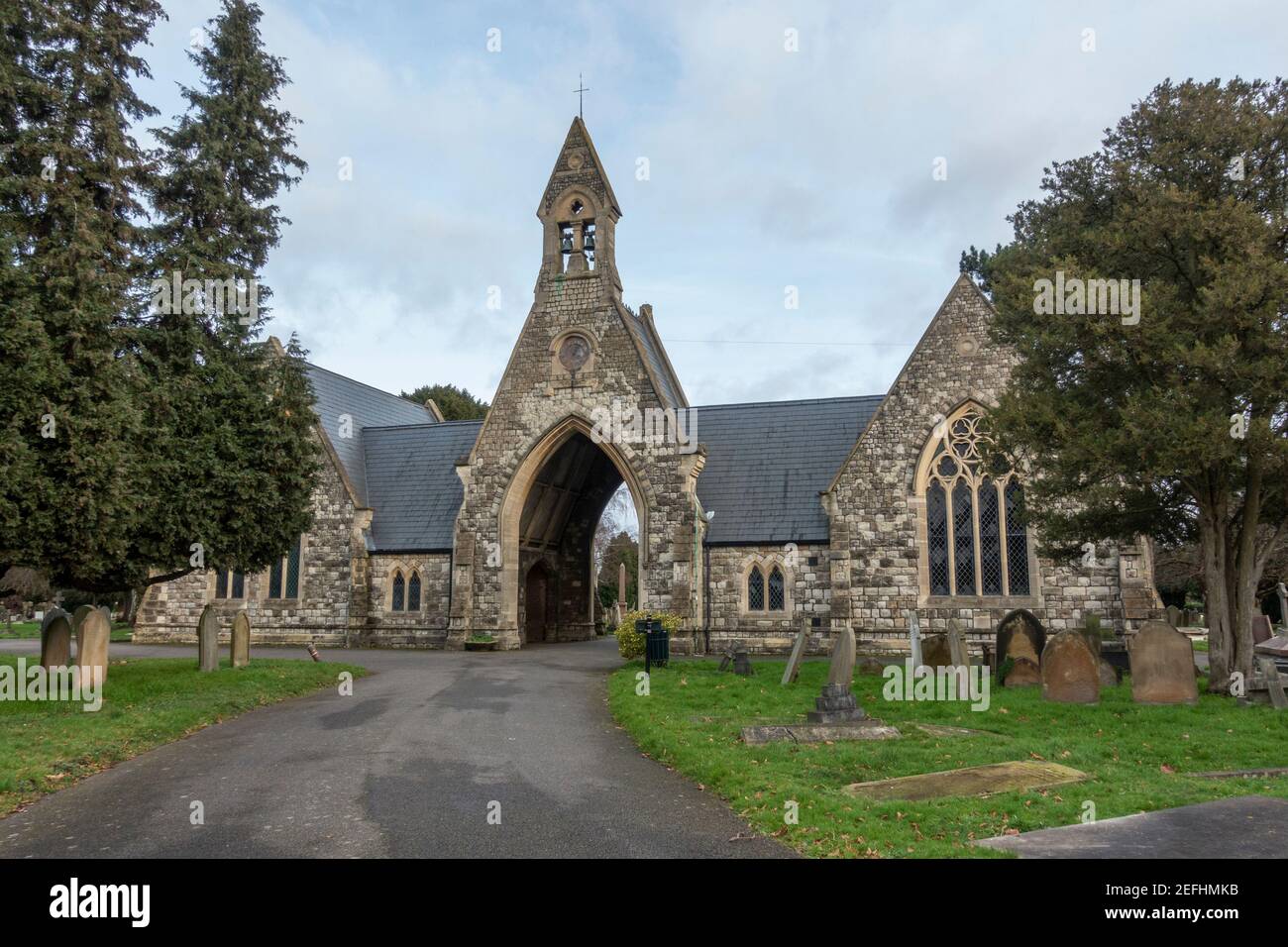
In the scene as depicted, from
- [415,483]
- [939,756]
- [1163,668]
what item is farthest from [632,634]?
[415,483]

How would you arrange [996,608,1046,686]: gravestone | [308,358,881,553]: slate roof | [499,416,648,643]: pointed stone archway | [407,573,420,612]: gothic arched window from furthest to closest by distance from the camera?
[407,573,420,612]: gothic arched window < [499,416,648,643]: pointed stone archway < [308,358,881,553]: slate roof < [996,608,1046,686]: gravestone

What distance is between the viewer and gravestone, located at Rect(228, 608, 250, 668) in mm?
19719

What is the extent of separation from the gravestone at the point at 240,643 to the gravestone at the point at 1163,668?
17.5 metres

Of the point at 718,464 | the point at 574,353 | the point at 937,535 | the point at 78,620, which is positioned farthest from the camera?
the point at 718,464

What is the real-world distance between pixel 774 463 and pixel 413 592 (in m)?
12.3

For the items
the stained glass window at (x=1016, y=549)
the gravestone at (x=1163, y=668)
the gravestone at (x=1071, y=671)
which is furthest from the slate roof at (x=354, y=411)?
the gravestone at (x=1163, y=668)

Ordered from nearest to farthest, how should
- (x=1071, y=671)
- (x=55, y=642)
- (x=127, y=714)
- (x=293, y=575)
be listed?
(x=127, y=714) → (x=1071, y=671) → (x=55, y=642) → (x=293, y=575)

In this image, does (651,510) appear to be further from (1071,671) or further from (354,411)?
(354,411)

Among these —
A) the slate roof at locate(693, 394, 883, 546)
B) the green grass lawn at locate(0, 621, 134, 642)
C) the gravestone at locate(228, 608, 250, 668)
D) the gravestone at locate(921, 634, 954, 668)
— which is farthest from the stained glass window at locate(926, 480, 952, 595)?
the green grass lawn at locate(0, 621, 134, 642)

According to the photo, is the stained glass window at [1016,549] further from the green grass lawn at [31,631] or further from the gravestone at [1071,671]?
the green grass lawn at [31,631]

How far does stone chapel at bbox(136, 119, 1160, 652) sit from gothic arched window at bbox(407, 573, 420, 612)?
6 cm

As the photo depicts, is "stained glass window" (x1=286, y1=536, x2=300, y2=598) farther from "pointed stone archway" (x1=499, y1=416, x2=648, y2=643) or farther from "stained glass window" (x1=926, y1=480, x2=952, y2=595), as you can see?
"stained glass window" (x1=926, y1=480, x2=952, y2=595)

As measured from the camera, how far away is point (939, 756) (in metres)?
10.2

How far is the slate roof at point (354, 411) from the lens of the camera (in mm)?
31734
